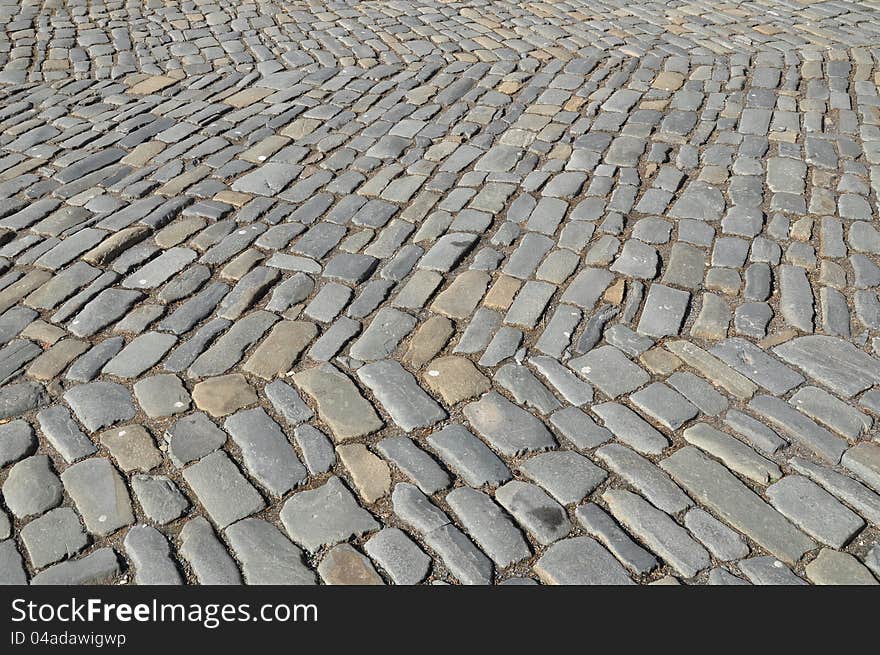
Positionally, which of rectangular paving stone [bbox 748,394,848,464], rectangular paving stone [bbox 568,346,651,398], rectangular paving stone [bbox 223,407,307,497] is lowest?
rectangular paving stone [bbox 223,407,307,497]

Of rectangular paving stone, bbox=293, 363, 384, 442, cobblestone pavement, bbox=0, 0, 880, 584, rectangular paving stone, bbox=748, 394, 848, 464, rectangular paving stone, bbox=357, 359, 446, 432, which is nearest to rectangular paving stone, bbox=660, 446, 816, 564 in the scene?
cobblestone pavement, bbox=0, 0, 880, 584

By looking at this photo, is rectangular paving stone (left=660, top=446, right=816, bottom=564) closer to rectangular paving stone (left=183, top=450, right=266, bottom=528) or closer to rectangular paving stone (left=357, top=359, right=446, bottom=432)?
rectangular paving stone (left=357, top=359, right=446, bottom=432)

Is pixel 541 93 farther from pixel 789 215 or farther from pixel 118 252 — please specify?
pixel 118 252

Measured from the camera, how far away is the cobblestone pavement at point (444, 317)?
2.76 m

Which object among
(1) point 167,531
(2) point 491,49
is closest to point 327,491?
(1) point 167,531

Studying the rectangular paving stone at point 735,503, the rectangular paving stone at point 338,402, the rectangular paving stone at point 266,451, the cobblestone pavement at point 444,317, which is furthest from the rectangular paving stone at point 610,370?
the rectangular paving stone at point 266,451

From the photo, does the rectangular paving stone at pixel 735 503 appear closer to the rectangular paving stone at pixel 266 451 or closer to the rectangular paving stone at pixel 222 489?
the rectangular paving stone at pixel 266 451

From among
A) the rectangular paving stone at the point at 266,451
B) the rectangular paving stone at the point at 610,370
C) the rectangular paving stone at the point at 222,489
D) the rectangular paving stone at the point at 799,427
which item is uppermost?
the rectangular paving stone at the point at 610,370

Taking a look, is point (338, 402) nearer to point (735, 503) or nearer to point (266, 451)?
point (266, 451)

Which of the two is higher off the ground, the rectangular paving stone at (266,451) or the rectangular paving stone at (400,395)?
the rectangular paving stone at (400,395)

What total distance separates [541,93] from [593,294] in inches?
95.9

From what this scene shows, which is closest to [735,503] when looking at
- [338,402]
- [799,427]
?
[799,427]

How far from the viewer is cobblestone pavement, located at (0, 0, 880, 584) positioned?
2.76 metres

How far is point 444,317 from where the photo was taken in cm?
373
